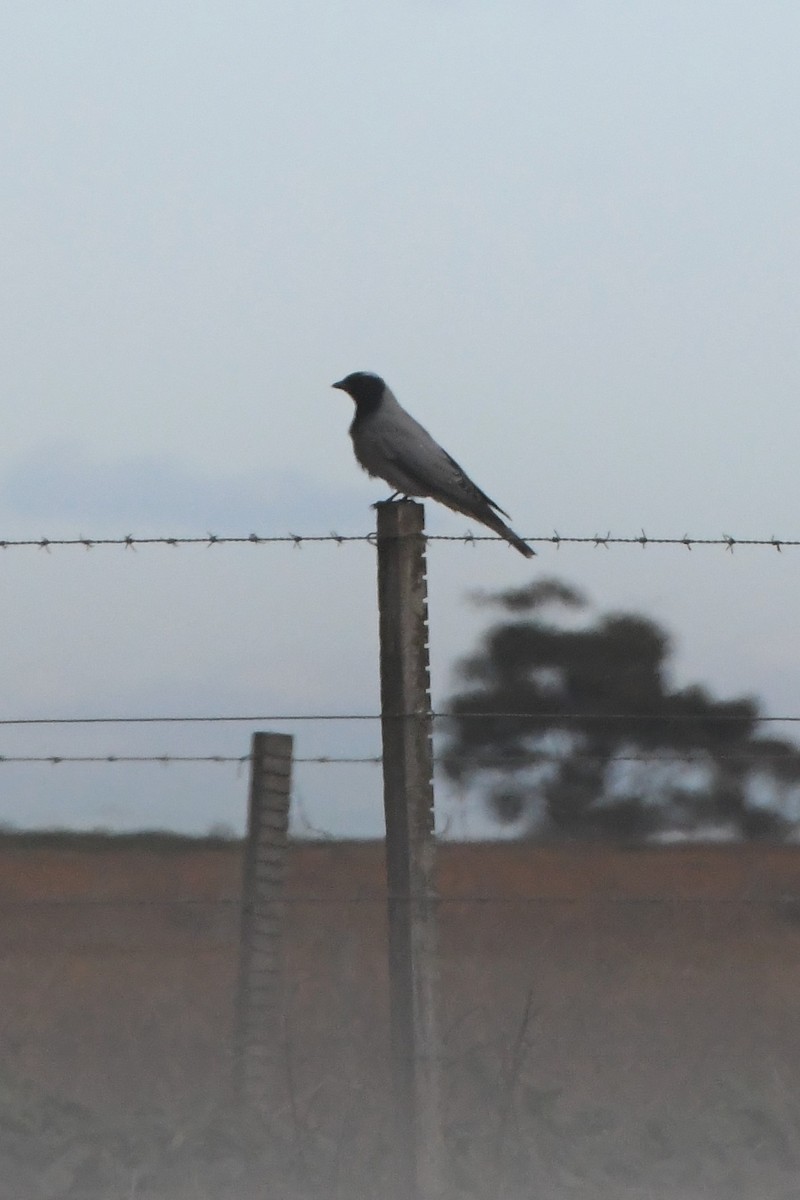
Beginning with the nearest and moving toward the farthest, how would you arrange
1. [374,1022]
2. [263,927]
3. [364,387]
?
1. [374,1022]
2. [263,927]
3. [364,387]

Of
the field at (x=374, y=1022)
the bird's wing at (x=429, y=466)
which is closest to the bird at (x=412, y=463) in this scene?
the bird's wing at (x=429, y=466)

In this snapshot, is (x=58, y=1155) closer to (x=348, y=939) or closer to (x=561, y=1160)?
A: (x=348, y=939)

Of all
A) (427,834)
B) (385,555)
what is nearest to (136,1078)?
(427,834)

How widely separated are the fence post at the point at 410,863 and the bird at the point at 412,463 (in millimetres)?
1975

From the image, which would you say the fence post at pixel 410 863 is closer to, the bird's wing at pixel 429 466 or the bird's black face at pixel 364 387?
the bird's wing at pixel 429 466

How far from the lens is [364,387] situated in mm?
8289

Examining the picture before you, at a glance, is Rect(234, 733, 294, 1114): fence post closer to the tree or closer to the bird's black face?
the tree

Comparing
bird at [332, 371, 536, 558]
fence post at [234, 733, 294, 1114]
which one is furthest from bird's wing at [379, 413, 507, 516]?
fence post at [234, 733, 294, 1114]

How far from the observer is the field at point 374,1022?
5.01 metres

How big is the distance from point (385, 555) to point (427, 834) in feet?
2.41

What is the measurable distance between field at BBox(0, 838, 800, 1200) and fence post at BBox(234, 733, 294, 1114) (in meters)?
0.05

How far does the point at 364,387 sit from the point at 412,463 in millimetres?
1061

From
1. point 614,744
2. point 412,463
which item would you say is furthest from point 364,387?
point 614,744

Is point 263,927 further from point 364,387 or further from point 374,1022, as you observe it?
point 364,387
